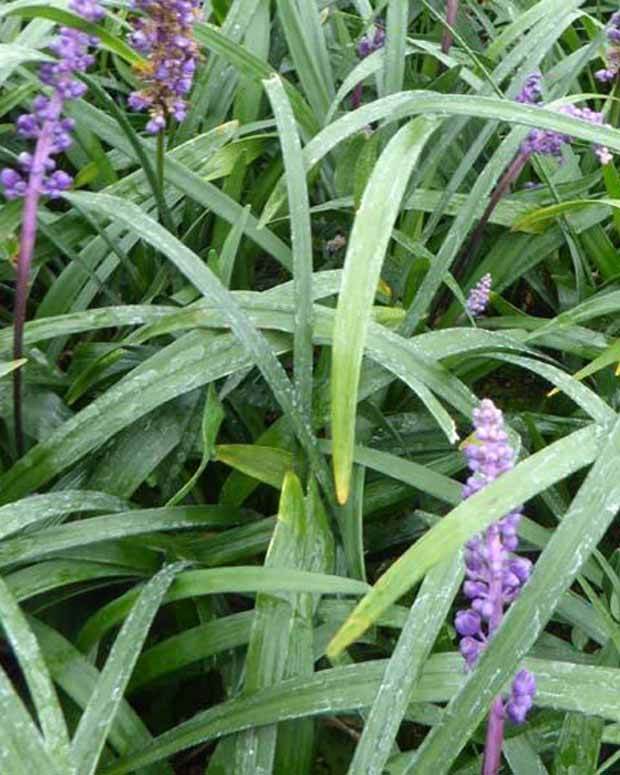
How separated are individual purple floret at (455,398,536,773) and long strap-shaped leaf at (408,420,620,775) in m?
0.02

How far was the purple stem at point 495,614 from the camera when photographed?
140cm

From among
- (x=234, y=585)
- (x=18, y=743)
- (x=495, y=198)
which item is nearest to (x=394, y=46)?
(x=495, y=198)

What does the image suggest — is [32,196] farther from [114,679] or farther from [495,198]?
[495,198]

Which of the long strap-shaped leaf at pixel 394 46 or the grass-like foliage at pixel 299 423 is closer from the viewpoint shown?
the grass-like foliage at pixel 299 423

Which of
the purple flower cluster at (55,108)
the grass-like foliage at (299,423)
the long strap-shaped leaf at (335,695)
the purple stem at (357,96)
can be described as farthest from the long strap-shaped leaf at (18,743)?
the purple stem at (357,96)

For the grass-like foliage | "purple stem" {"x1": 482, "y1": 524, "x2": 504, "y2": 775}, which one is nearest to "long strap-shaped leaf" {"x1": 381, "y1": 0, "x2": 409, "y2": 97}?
the grass-like foliage

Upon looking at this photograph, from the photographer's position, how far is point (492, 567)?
1399 millimetres

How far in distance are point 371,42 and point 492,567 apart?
7.57ft

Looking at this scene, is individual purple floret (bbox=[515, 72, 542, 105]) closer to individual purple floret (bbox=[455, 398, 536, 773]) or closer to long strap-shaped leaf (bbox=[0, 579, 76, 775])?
individual purple floret (bbox=[455, 398, 536, 773])

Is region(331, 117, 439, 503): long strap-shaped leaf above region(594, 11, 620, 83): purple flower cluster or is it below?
below

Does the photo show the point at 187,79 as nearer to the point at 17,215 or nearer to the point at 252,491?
the point at 17,215

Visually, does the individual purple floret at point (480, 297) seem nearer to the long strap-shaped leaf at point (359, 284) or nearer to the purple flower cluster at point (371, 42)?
the long strap-shaped leaf at point (359, 284)

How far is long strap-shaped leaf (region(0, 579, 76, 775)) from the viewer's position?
1.60 meters

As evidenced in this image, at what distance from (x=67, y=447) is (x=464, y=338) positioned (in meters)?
0.87
